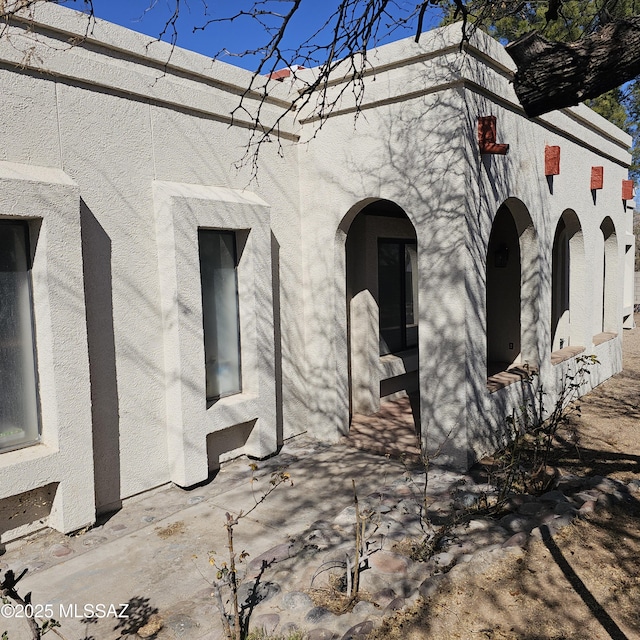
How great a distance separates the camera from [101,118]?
5.00m

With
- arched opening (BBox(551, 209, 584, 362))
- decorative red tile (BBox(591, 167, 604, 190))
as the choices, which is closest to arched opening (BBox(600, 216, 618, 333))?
arched opening (BBox(551, 209, 584, 362))

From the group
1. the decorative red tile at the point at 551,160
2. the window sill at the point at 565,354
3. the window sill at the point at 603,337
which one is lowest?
the window sill at the point at 565,354

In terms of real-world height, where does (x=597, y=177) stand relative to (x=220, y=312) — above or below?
above

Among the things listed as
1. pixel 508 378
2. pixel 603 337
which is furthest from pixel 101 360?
pixel 603 337

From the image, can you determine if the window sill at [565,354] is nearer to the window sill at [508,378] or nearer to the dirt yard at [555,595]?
the window sill at [508,378]

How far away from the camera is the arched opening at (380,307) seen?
8.13 metres

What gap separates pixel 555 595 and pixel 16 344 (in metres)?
4.19

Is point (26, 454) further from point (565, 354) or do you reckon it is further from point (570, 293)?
point (570, 293)

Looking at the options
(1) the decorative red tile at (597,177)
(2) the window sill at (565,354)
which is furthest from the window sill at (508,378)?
(1) the decorative red tile at (597,177)

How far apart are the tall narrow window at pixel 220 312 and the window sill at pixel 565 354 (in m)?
4.70

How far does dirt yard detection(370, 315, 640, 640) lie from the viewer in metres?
3.06

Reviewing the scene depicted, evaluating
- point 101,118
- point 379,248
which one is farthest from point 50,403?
point 379,248

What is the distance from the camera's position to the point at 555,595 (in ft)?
10.9

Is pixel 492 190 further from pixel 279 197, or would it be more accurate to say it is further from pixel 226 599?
pixel 226 599
